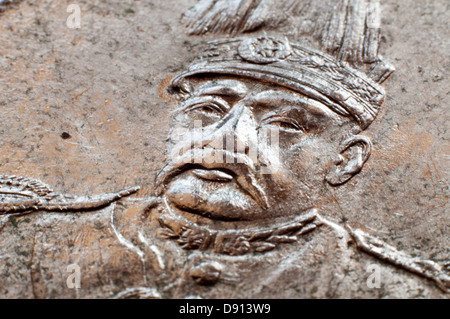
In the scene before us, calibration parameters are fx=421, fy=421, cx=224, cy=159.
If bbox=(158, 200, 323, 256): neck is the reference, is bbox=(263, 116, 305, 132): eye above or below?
above

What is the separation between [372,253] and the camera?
4.95ft

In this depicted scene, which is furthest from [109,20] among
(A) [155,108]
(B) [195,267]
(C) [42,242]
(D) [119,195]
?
(B) [195,267]

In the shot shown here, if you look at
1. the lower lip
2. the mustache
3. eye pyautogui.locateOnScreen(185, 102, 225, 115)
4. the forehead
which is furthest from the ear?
eye pyautogui.locateOnScreen(185, 102, 225, 115)

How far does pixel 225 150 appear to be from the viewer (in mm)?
1642

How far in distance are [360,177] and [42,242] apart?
4.02 ft

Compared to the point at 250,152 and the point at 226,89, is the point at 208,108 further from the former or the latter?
the point at 250,152

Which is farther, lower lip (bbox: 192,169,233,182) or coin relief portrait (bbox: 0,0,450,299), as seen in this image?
lower lip (bbox: 192,169,233,182)

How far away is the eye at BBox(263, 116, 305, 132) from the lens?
171 cm

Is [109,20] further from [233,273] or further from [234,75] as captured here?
[233,273]

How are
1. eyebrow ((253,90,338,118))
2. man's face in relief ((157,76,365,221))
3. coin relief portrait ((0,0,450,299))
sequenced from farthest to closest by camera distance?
1. eyebrow ((253,90,338,118))
2. man's face in relief ((157,76,365,221))
3. coin relief portrait ((0,0,450,299))

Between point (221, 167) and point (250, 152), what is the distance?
0.13m

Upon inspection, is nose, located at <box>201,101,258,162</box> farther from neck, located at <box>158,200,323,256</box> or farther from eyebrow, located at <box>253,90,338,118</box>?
neck, located at <box>158,200,323,256</box>
